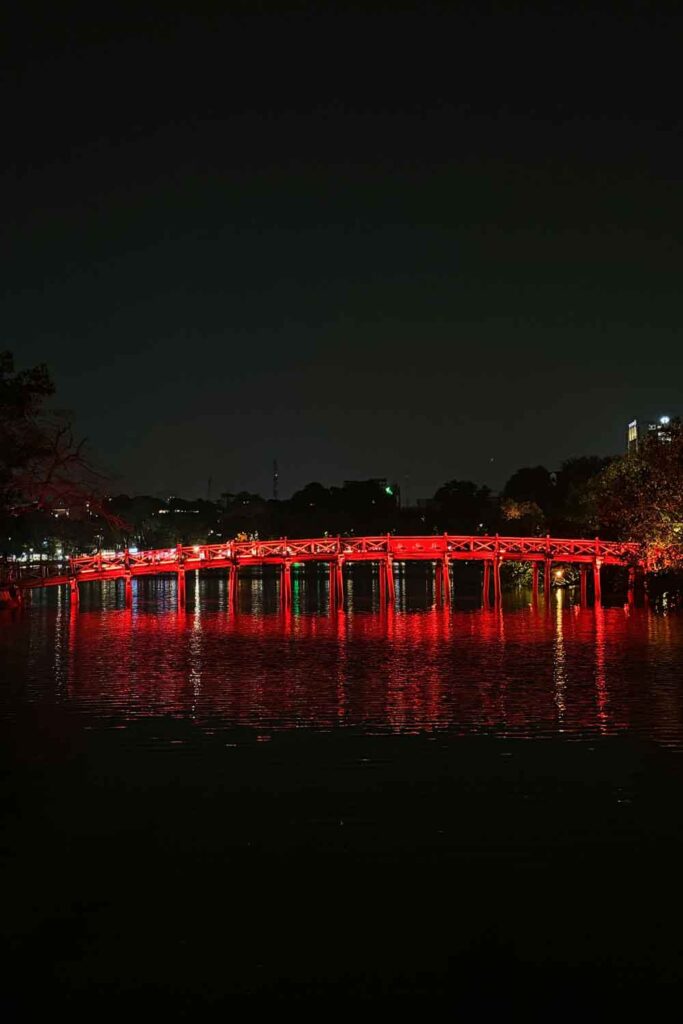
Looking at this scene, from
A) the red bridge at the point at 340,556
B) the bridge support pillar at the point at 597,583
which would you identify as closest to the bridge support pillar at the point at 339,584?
the red bridge at the point at 340,556

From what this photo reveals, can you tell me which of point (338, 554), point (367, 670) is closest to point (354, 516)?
point (338, 554)

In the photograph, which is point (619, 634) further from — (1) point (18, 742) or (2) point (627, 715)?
(1) point (18, 742)

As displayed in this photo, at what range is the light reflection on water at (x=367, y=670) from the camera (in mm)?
20484

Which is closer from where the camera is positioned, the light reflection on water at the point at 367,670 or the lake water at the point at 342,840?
the lake water at the point at 342,840

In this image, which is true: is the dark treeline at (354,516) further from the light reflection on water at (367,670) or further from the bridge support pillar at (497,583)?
the light reflection on water at (367,670)

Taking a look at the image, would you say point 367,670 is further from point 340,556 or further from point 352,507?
point 352,507

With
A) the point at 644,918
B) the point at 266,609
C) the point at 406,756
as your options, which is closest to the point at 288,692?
the point at 406,756

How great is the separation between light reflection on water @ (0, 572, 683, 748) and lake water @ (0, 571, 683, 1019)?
0.16 meters

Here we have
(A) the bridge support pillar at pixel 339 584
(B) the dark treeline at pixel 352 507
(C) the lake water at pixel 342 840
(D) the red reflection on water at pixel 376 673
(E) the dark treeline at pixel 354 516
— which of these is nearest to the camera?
(C) the lake water at pixel 342 840

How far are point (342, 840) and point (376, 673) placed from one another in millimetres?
14965

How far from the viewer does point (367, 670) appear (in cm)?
2786

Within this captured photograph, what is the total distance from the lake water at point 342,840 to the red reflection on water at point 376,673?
0.15m

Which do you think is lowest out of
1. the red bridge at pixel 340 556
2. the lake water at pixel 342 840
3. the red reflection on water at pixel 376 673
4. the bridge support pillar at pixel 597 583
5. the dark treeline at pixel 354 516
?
the lake water at pixel 342 840

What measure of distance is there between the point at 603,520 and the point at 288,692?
42.1m
